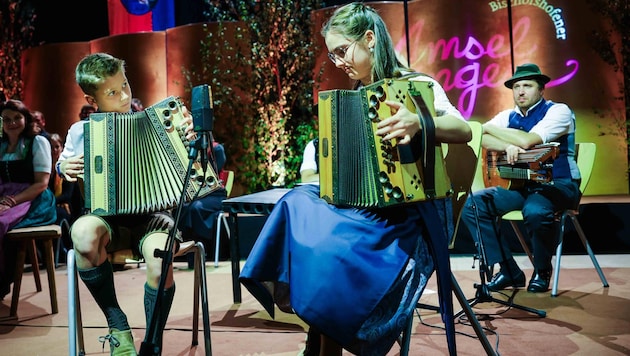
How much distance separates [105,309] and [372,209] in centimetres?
119

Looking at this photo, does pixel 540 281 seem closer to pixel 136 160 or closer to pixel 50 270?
pixel 136 160

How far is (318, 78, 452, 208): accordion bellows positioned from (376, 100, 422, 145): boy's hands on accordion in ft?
0.11

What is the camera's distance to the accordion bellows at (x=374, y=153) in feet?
5.70

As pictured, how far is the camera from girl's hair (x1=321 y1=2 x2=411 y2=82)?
6.76 ft

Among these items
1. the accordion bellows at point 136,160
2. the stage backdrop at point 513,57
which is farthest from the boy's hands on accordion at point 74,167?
the stage backdrop at point 513,57

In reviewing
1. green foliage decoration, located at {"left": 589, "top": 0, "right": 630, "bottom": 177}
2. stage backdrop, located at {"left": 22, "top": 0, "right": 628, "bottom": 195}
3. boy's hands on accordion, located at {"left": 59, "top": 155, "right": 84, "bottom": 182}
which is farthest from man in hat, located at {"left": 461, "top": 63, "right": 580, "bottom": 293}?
green foliage decoration, located at {"left": 589, "top": 0, "right": 630, "bottom": 177}

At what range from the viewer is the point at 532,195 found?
3686mm

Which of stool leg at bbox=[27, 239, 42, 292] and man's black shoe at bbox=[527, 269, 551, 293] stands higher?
stool leg at bbox=[27, 239, 42, 292]

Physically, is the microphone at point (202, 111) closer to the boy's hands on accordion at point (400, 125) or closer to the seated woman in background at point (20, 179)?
the boy's hands on accordion at point (400, 125)

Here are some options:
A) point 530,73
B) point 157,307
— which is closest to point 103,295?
point 157,307

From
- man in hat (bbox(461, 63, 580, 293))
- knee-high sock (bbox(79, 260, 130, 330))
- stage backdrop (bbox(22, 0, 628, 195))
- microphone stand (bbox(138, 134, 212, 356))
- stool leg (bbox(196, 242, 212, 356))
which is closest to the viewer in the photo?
microphone stand (bbox(138, 134, 212, 356))

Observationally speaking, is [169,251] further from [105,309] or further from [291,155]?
[291,155]

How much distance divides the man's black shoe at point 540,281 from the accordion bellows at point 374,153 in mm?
2043

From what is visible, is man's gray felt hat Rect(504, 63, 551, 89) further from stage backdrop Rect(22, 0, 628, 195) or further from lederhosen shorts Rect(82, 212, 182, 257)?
stage backdrop Rect(22, 0, 628, 195)
